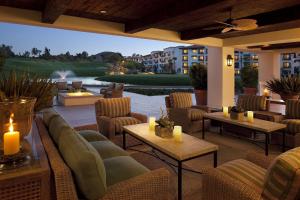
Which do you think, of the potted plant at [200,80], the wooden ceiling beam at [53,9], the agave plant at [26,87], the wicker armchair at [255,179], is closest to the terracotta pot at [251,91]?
→ the potted plant at [200,80]

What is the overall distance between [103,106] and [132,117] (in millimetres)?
608

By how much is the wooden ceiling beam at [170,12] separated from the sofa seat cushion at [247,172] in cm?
228

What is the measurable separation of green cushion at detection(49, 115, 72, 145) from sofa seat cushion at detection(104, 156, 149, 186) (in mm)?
552

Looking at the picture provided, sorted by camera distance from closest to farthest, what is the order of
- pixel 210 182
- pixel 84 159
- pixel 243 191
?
pixel 84 159 → pixel 243 191 → pixel 210 182

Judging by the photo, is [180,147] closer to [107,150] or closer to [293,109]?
[107,150]

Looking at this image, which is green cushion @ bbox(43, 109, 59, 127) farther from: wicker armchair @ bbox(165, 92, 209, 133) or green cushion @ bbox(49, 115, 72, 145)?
wicker armchair @ bbox(165, 92, 209, 133)

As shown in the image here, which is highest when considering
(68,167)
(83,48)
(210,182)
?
(83,48)

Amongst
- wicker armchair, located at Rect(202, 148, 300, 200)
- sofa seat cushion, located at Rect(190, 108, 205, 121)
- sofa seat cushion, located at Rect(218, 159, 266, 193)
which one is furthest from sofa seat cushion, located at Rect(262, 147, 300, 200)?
sofa seat cushion, located at Rect(190, 108, 205, 121)

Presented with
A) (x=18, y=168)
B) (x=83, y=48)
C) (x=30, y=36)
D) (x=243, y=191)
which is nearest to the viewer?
(x=18, y=168)

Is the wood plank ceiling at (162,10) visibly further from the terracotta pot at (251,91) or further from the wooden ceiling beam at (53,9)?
the terracotta pot at (251,91)

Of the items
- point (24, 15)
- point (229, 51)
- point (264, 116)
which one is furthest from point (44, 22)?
point (229, 51)

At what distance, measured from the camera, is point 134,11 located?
4195mm

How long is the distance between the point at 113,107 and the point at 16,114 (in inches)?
112

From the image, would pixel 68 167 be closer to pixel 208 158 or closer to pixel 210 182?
pixel 210 182
